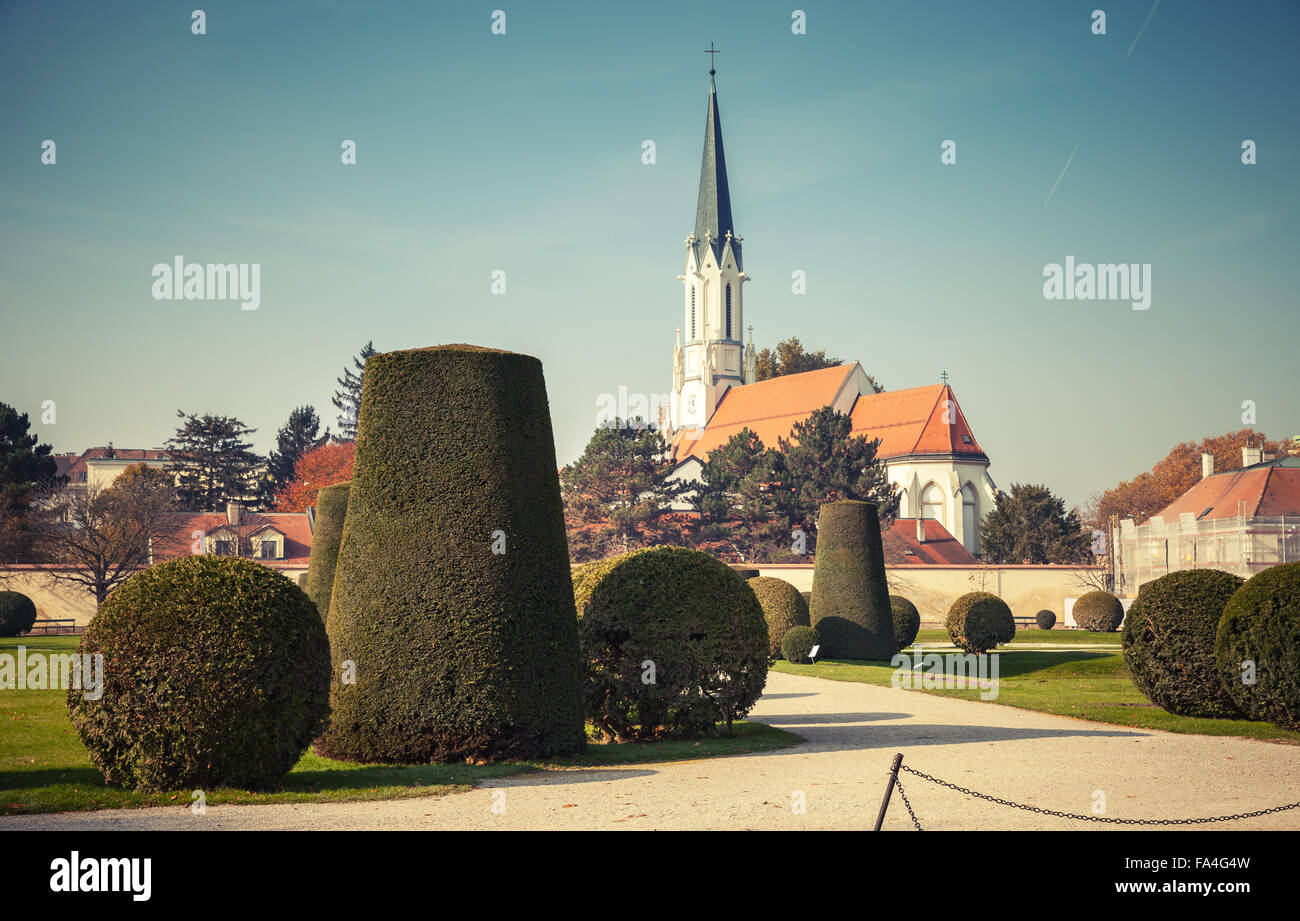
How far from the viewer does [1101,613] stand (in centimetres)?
4178

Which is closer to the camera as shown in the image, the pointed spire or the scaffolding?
the scaffolding

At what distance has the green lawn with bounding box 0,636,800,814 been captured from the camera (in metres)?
9.89

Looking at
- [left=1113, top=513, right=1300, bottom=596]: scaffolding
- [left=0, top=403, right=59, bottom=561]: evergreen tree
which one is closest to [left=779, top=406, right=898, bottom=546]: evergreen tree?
[left=1113, top=513, right=1300, bottom=596]: scaffolding

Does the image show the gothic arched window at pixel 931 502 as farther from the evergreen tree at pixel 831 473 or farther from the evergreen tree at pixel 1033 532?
the evergreen tree at pixel 831 473

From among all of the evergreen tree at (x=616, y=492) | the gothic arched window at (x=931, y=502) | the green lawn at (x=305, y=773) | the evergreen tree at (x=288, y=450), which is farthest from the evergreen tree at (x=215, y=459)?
the green lawn at (x=305, y=773)

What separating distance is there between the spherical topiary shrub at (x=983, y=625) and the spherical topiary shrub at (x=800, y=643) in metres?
3.94

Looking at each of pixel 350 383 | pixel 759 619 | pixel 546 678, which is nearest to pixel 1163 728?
pixel 759 619

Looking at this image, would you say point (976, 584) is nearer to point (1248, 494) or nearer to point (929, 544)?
point (929, 544)

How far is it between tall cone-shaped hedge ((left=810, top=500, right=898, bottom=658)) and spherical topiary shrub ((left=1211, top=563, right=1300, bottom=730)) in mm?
14683

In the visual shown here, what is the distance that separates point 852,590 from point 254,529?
4068 centimetres

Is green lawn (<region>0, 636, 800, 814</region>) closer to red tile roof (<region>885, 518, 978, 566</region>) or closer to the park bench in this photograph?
the park bench

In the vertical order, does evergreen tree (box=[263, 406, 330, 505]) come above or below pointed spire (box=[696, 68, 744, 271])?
below

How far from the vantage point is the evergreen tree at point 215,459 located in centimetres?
7981
